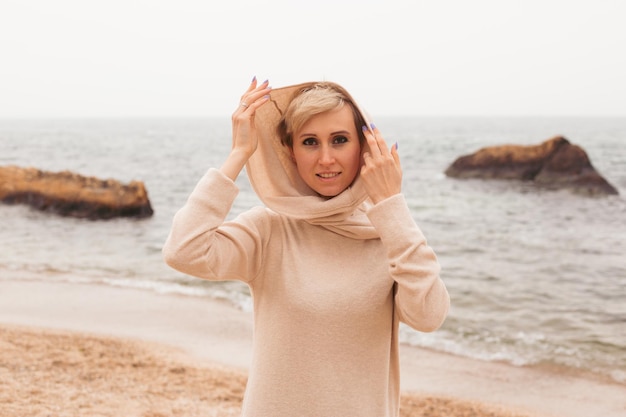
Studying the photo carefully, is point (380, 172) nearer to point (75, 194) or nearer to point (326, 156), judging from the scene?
point (326, 156)

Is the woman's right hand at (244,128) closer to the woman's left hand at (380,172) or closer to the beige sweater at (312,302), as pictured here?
the beige sweater at (312,302)

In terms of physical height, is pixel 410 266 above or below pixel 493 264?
above

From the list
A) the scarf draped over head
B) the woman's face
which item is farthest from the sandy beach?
the woman's face

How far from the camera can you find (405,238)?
180 centimetres

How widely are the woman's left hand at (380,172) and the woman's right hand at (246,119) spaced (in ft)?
1.26

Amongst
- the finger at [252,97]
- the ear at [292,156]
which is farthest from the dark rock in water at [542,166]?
the finger at [252,97]

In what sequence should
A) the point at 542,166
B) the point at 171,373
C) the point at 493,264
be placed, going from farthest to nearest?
the point at 542,166 → the point at 493,264 → the point at 171,373

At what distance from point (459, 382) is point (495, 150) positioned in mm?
25366

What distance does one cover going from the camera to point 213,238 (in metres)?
1.91

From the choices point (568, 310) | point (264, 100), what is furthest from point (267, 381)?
point (568, 310)

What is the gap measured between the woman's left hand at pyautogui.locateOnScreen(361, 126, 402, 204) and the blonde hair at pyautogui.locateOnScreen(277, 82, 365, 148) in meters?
0.14

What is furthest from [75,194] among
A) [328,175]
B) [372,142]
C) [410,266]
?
[410,266]

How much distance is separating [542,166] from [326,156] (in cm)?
2786

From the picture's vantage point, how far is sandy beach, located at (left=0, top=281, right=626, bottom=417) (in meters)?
5.21
